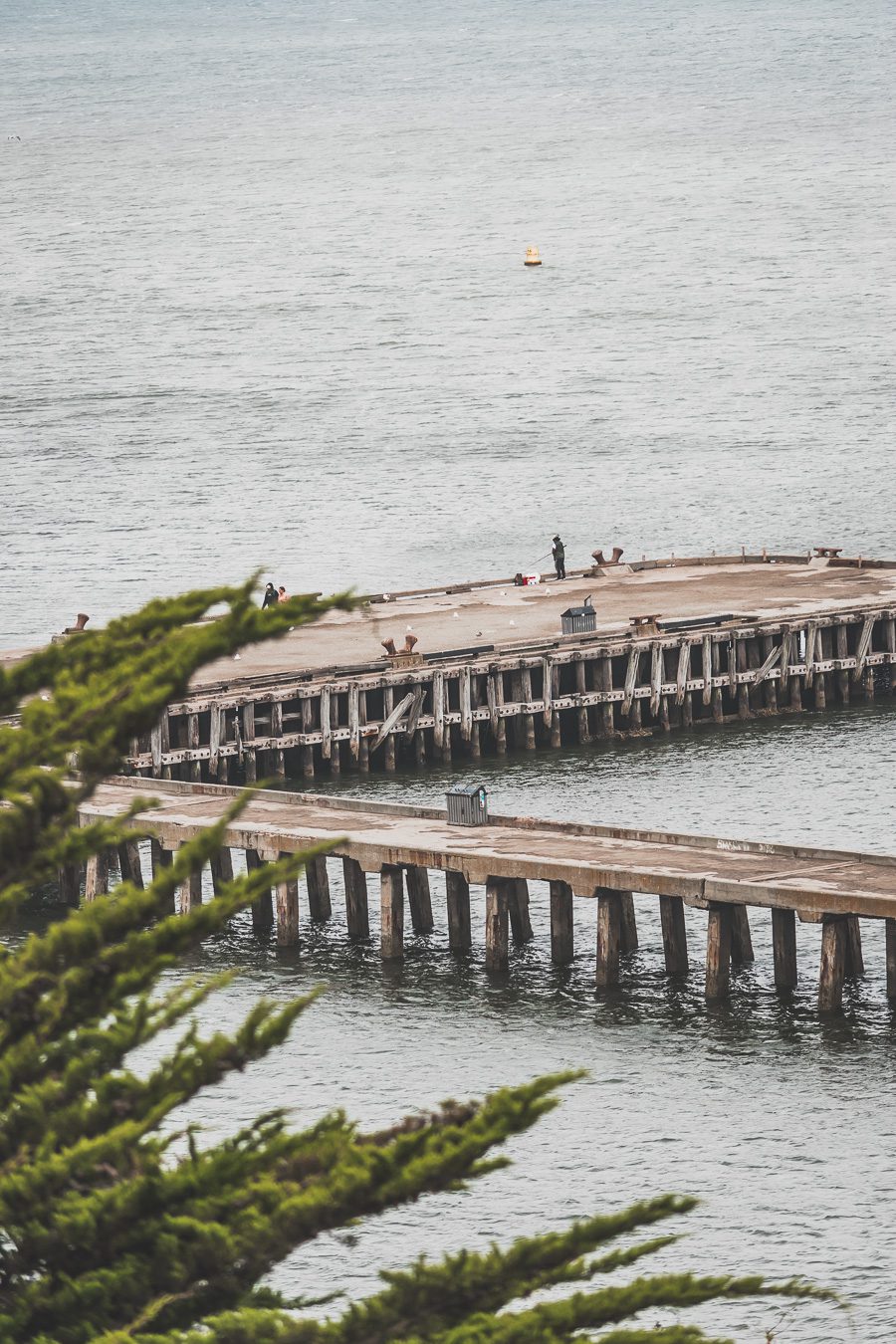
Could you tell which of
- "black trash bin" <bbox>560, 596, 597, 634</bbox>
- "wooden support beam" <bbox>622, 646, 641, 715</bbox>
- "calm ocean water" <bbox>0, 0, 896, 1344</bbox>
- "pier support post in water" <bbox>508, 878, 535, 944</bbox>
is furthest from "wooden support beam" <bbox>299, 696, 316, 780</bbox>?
"pier support post in water" <bbox>508, 878, 535, 944</bbox>

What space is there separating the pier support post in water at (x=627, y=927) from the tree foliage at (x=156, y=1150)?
29.7 metres

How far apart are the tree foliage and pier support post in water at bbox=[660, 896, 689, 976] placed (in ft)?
94.9

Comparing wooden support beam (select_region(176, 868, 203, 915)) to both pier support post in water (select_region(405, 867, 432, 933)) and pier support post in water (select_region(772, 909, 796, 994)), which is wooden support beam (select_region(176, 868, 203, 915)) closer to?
pier support post in water (select_region(405, 867, 432, 933))

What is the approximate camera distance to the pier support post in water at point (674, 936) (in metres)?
42.2

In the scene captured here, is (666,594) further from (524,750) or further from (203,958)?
(203,958)

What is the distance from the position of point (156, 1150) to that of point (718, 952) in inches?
1113

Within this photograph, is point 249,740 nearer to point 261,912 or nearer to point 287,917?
point 261,912

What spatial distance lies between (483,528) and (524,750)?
4423 cm

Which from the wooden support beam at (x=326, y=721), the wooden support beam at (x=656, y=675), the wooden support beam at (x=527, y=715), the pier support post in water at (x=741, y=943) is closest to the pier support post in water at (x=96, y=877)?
the pier support post in water at (x=741, y=943)

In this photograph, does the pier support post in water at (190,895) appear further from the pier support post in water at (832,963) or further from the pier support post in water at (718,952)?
the pier support post in water at (832,963)

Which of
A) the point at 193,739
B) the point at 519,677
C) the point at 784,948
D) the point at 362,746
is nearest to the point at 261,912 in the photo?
the point at 784,948

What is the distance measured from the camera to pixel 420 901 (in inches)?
1855

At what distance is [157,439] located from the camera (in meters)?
142

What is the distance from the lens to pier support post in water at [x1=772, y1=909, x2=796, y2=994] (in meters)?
41.0
